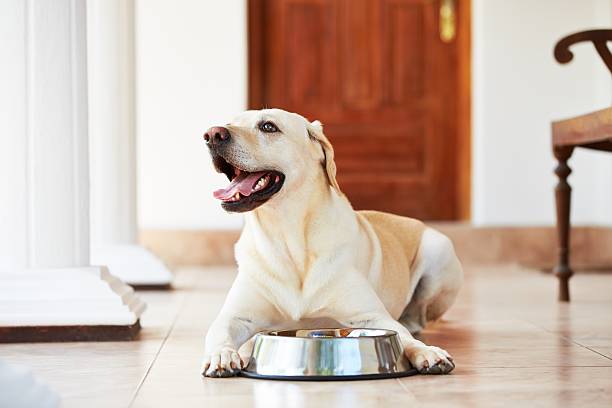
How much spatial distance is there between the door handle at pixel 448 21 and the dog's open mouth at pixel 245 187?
173 inches

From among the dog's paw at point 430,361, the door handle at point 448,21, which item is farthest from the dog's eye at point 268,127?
the door handle at point 448,21

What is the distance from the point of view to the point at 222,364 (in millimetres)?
2400

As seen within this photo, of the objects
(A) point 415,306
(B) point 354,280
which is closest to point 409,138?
(A) point 415,306

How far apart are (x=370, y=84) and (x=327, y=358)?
4663mm

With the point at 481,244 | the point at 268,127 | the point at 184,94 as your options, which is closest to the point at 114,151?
the point at 184,94

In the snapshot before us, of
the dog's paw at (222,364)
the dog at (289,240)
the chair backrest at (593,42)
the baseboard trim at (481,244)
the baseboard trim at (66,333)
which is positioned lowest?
the baseboard trim at (481,244)

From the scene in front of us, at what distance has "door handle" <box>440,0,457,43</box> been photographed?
22.4 ft

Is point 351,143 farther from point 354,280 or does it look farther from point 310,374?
point 310,374

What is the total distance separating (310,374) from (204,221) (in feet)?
14.1

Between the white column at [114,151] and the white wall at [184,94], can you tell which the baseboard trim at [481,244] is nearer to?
the white wall at [184,94]

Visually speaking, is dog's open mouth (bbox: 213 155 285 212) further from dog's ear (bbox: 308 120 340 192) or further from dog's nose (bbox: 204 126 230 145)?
dog's ear (bbox: 308 120 340 192)

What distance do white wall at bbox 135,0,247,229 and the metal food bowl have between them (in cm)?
415

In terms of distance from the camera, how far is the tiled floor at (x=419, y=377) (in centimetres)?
215

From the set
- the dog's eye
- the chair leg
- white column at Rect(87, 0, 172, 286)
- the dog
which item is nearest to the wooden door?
white column at Rect(87, 0, 172, 286)
